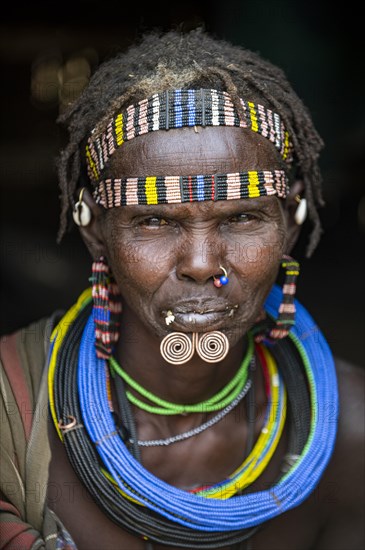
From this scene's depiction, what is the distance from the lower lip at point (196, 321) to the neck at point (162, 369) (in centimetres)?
26

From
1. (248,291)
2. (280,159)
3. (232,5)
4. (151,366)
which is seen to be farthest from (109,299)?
(232,5)

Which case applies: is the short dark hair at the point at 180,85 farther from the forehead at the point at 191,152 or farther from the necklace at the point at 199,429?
the necklace at the point at 199,429

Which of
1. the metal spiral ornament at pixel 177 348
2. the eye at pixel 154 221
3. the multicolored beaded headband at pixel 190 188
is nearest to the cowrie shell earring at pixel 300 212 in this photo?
the multicolored beaded headband at pixel 190 188

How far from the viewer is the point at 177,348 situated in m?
2.82

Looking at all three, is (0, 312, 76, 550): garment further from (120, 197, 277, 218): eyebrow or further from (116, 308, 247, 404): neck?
(120, 197, 277, 218): eyebrow

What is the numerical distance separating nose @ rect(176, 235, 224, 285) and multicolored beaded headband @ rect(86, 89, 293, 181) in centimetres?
40

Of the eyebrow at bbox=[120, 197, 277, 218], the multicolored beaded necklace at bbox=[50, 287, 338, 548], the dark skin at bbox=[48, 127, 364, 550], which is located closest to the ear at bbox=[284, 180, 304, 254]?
the dark skin at bbox=[48, 127, 364, 550]

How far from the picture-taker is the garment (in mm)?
2768

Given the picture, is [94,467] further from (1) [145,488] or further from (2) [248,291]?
(2) [248,291]

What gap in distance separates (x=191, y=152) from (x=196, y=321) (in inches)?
22.3

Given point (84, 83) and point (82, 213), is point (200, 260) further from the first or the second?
point (84, 83)

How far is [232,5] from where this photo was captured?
21.7 ft

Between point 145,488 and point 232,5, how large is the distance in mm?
4708

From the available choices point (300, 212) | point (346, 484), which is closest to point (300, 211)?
point (300, 212)
